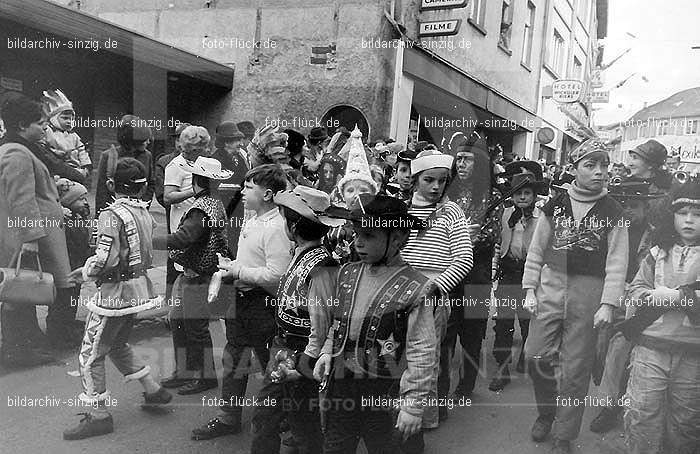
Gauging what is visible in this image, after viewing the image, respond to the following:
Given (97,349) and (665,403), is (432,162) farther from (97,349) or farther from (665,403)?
(97,349)

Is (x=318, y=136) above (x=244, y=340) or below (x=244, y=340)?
above

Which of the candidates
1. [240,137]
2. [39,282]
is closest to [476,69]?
[240,137]

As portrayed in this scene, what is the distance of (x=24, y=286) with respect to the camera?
160 inches

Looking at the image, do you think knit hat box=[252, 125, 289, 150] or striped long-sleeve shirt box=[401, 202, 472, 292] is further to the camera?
knit hat box=[252, 125, 289, 150]

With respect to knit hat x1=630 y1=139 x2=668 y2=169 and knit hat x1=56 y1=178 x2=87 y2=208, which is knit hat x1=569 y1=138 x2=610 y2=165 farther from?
knit hat x1=56 y1=178 x2=87 y2=208

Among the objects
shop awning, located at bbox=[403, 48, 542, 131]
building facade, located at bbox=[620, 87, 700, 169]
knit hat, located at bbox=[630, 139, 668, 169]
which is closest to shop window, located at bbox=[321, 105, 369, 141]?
shop awning, located at bbox=[403, 48, 542, 131]

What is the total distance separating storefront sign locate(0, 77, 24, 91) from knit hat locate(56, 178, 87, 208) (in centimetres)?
284

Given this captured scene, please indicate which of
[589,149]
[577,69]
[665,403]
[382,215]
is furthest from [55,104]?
→ [577,69]

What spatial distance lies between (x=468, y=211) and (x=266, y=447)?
218 centimetres

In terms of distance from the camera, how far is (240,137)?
5.33 meters

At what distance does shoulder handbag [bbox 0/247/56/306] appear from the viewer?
4.01 meters

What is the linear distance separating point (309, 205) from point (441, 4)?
7.15m

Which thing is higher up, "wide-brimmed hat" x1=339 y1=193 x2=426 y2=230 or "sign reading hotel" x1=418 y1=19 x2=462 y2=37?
"sign reading hotel" x1=418 y1=19 x2=462 y2=37

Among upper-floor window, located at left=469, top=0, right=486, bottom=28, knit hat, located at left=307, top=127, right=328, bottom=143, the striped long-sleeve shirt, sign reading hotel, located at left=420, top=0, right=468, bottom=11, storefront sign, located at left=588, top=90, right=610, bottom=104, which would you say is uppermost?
upper-floor window, located at left=469, top=0, right=486, bottom=28
